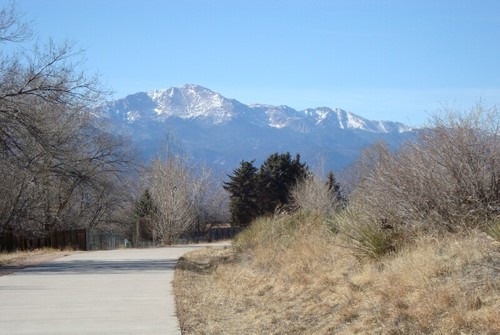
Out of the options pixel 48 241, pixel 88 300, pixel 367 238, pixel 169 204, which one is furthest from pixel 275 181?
pixel 367 238

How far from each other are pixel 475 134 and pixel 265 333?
16.0ft

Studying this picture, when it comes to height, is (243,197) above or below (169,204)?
above

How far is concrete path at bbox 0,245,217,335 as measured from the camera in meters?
10.2

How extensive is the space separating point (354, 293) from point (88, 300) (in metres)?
5.49

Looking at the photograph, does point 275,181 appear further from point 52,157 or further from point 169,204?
point 52,157

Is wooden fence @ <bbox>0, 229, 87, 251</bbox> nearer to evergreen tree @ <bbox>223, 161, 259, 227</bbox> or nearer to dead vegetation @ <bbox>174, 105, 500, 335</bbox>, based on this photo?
dead vegetation @ <bbox>174, 105, 500, 335</bbox>

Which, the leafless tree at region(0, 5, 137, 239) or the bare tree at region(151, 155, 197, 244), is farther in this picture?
the bare tree at region(151, 155, 197, 244)

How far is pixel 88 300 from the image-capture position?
13.2 metres

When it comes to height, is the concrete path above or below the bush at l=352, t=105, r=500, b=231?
below

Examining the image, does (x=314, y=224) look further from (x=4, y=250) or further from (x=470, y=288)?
(x=4, y=250)

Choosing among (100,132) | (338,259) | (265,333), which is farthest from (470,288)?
(100,132)

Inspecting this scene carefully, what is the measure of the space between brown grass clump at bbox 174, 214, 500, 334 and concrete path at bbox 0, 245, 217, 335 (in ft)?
1.70

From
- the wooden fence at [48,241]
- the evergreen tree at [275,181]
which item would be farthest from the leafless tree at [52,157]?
the evergreen tree at [275,181]

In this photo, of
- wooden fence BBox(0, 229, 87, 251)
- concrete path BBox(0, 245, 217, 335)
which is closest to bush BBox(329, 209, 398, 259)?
concrete path BBox(0, 245, 217, 335)
